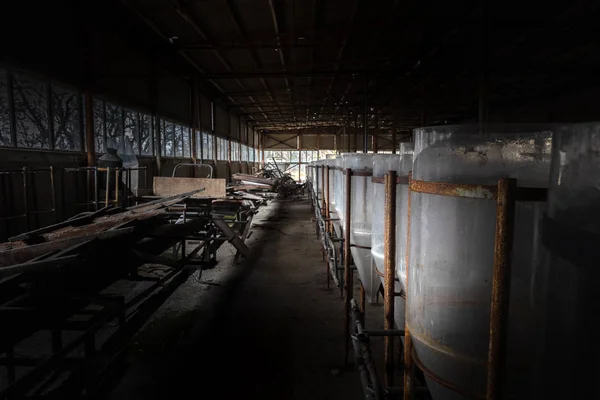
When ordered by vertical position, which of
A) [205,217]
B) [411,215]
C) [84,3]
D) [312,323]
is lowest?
[312,323]

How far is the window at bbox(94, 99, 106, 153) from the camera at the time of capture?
775 cm

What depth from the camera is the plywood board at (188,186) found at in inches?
250

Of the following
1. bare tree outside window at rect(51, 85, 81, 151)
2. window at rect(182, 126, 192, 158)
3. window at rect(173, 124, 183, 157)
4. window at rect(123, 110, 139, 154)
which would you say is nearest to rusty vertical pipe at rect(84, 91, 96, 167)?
bare tree outside window at rect(51, 85, 81, 151)

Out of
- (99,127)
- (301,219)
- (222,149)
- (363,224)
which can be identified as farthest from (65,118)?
(222,149)

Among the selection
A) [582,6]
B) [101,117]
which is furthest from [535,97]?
[101,117]

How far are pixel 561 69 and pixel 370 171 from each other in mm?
9097

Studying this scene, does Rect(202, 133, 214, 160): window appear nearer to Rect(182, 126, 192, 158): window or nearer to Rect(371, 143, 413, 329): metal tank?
Rect(182, 126, 192, 158): window

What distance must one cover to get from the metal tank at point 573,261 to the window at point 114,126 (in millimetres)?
8889

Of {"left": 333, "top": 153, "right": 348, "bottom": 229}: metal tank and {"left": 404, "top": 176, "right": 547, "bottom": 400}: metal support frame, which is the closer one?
{"left": 404, "top": 176, "right": 547, "bottom": 400}: metal support frame

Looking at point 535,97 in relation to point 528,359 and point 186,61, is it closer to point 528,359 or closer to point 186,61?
point 186,61

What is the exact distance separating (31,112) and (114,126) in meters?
2.49

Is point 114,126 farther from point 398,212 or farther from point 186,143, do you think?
point 398,212

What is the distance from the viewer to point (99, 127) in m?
7.88

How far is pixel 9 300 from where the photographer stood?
198 cm
